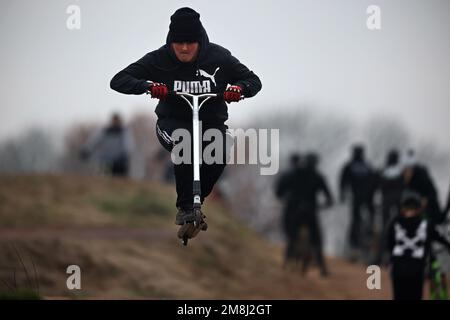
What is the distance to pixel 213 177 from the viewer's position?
46.8 ft

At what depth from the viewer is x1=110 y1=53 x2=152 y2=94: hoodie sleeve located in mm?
13766

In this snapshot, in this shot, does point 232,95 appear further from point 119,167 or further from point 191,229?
point 119,167

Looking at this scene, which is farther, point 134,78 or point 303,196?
point 303,196

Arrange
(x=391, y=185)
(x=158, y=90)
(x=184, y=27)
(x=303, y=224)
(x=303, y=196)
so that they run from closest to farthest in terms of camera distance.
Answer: (x=184, y=27) < (x=158, y=90) < (x=391, y=185) < (x=303, y=196) < (x=303, y=224)

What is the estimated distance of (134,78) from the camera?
13922 millimetres

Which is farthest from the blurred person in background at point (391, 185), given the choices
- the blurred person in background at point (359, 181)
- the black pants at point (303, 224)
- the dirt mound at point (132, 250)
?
the dirt mound at point (132, 250)

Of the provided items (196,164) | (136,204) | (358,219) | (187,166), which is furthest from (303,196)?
(196,164)

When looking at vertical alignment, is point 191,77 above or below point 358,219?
above

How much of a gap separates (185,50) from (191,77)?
31 cm

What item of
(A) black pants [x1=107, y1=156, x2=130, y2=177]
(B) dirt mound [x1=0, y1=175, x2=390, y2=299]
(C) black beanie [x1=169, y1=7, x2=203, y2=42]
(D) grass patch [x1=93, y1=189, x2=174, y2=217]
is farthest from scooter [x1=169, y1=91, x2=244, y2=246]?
(D) grass patch [x1=93, y1=189, x2=174, y2=217]

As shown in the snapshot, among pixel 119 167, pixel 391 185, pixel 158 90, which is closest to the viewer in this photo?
pixel 158 90

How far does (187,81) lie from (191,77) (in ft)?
0.23

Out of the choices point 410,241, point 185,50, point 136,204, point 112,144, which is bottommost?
point 136,204
